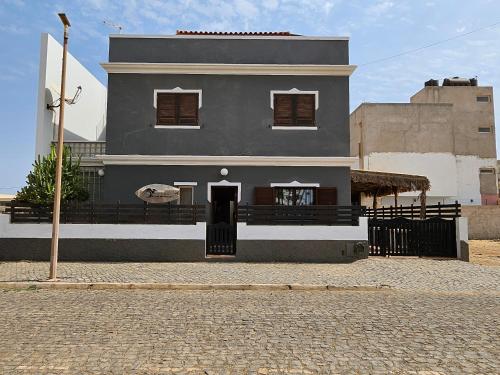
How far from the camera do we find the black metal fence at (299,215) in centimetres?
1413

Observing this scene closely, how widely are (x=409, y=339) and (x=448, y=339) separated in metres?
0.55

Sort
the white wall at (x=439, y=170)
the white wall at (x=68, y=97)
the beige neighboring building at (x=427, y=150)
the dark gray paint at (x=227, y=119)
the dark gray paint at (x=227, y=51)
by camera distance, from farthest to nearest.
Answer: the beige neighboring building at (x=427, y=150)
the white wall at (x=439, y=170)
the white wall at (x=68, y=97)
the dark gray paint at (x=227, y=51)
the dark gray paint at (x=227, y=119)

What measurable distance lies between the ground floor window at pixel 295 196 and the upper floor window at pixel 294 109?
2.57 m

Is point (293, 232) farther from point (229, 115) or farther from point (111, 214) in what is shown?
point (111, 214)

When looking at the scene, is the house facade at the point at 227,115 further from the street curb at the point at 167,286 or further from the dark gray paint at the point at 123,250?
the street curb at the point at 167,286

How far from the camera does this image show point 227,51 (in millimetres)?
16281

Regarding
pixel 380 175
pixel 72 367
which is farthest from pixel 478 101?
pixel 72 367

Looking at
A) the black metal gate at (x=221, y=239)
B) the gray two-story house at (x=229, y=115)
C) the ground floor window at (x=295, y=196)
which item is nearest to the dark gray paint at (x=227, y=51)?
the gray two-story house at (x=229, y=115)

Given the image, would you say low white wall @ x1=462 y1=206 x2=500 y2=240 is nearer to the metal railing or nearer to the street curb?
the street curb

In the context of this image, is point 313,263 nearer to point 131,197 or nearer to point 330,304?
point 330,304

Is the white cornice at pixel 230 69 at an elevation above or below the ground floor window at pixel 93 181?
above

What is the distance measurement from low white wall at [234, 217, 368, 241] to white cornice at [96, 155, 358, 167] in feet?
8.96

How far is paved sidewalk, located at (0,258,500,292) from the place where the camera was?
1019 cm

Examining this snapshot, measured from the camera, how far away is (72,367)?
4477 mm
